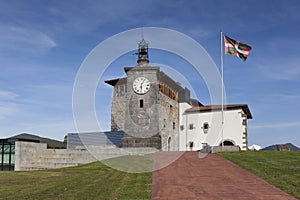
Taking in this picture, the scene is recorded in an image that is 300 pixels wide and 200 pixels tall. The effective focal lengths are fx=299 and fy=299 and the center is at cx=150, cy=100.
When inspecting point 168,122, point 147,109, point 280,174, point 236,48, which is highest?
point 236,48

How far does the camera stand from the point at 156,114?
109ft

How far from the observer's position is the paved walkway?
9.67 meters

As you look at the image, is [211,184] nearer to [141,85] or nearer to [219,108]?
[141,85]

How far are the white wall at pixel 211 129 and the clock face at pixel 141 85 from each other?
30.2 ft

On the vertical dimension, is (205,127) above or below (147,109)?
below

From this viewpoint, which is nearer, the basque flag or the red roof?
the basque flag

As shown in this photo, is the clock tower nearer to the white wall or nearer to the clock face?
the clock face

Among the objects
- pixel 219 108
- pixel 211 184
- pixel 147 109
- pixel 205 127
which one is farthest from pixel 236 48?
pixel 211 184

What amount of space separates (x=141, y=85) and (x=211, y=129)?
422 inches

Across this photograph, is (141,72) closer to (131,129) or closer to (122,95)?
(131,129)

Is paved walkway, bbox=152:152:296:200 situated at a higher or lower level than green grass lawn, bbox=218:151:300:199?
lower

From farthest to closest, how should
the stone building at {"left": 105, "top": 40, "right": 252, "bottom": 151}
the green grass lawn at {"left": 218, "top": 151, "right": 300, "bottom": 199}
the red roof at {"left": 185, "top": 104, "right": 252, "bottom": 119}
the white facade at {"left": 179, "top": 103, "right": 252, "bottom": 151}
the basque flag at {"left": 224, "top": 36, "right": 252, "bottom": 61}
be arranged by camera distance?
the red roof at {"left": 185, "top": 104, "right": 252, "bottom": 119}
the white facade at {"left": 179, "top": 103, "right": 252, "bottom": 151}
the stone building at {"left": 105, "top": 40, "right": 252, "bottom": 151}
the basque flag at {"left": 224, "top": 36, "right": 252, "bottom": 61}
the green grass lawn at {"left": 218, "top": 151, "right": 300, "bottom": 199}

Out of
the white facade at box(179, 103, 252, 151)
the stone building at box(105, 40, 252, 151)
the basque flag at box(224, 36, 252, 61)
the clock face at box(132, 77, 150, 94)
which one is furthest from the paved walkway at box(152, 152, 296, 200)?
the white facade at box(179, 103, 252, 151)

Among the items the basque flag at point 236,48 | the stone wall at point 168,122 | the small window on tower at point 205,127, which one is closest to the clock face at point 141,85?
the stone wall at point 168,122
